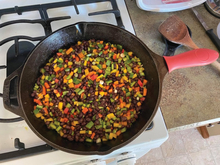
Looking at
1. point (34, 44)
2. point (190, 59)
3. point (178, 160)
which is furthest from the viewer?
point (178, 160)

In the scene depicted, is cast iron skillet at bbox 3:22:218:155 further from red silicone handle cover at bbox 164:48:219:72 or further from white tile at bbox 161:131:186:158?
white tile at bbox 161:131:186:158

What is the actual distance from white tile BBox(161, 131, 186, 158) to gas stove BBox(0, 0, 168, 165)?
0.96 metres

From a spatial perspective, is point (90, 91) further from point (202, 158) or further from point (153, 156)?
point (202, 158)

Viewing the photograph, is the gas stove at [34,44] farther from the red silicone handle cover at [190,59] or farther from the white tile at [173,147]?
the white tile at [173,147]

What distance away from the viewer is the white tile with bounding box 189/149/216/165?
5.74ft

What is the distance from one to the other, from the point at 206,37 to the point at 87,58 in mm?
624

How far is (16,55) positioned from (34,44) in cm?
10

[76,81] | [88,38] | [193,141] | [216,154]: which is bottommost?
[216,154]

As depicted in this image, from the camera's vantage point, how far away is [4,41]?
2.64 feet

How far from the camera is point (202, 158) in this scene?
1.76 meters

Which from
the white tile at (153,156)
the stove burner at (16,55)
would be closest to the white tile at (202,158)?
the white tile at (153,156)

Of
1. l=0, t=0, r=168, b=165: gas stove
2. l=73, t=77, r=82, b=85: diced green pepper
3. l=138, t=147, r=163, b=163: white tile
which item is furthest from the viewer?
l=138, t=147, r=163, b=163: white tile

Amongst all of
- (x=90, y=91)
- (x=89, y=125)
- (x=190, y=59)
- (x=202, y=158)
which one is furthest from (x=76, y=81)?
(x=202, y=158)

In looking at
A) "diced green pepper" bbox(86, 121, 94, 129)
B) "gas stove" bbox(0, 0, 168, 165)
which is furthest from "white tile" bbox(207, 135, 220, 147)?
"diced green pepper" bbox(86, 121, 94, 129)
